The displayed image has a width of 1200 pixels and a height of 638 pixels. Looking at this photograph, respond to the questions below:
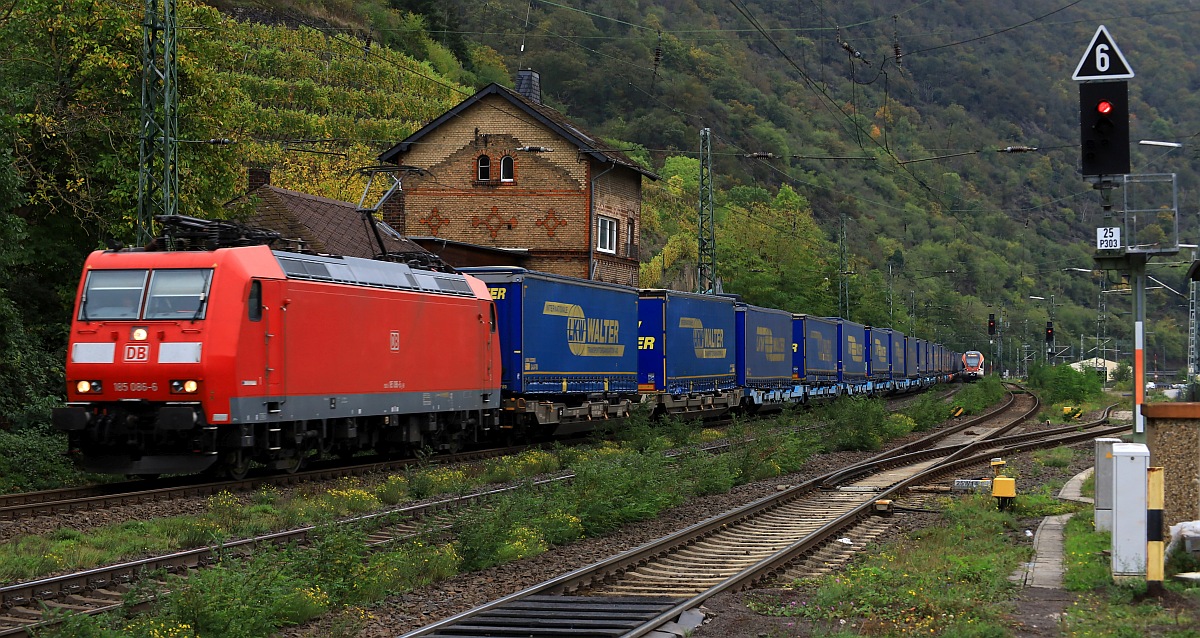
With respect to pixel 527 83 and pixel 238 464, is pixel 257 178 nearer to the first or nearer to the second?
pixel 238 464

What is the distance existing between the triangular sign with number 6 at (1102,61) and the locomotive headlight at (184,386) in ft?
37.9

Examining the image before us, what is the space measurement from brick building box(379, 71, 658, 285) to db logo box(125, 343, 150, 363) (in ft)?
89.4

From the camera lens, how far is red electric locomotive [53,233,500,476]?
1661 cm

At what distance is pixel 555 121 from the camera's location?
45656 mm

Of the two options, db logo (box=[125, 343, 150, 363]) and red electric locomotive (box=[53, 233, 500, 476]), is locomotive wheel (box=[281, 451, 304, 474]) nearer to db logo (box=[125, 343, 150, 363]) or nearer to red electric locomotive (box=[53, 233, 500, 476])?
red electric locomotive (box=[53, 233, 500, 476])

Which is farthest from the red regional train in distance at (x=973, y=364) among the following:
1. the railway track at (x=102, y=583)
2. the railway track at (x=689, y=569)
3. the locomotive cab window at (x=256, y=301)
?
the railway track at (x=102, y=583)

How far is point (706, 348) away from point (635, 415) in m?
6.11

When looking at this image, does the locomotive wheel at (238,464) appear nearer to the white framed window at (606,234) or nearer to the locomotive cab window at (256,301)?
the locomotive cab window at (256,301)

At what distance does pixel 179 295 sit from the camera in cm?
1689

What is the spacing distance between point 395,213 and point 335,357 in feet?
95.5

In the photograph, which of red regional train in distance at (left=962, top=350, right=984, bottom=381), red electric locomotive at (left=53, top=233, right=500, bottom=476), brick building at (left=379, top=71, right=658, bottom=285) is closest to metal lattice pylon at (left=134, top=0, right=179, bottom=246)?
red electric locomotive at (left=53, top=233, right=500, bottom=476)

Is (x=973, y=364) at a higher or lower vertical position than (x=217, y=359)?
higher

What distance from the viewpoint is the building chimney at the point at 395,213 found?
47125 millimetres

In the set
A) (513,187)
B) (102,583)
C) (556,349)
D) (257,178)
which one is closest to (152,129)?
(556,349)
